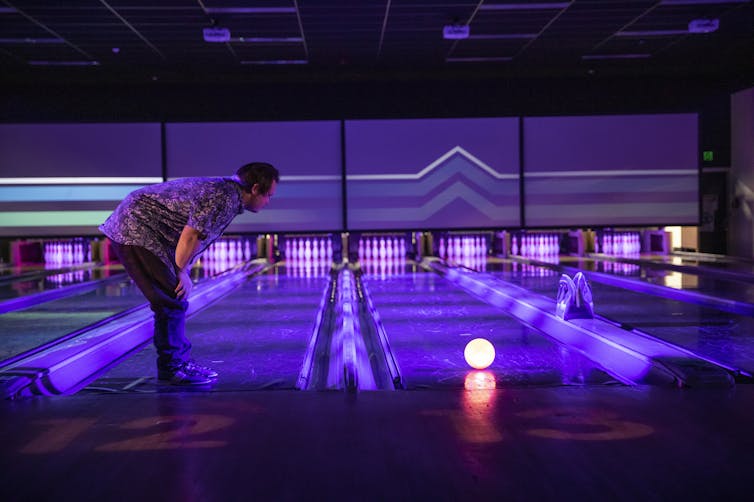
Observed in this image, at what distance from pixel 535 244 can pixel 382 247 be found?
6.67 feet

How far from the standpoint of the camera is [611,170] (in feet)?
28.2

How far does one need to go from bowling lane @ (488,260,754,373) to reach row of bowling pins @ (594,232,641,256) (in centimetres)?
331

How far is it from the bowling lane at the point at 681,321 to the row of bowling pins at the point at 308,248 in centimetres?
360

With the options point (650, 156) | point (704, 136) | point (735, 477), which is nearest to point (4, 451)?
point (735, 477)

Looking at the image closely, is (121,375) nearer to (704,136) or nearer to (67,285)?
(67,285)

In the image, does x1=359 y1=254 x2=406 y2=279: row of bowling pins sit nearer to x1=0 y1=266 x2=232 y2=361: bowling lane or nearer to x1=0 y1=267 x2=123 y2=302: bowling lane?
x1=0 y1=266 x2=232 y2=361: bowling lane

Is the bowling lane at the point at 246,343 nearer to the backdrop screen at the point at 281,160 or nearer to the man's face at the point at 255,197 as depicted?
the man's face at the point at 255,197

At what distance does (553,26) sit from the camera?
21.0 feet

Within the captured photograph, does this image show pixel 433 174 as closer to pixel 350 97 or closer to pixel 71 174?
pixel 350 97

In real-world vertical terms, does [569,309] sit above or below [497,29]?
below

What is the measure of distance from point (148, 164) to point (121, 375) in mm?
6122

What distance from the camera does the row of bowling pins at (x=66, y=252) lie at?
8.73 meters

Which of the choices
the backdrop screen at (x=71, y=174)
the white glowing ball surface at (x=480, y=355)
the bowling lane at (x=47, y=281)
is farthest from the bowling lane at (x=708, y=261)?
the backdrop screen at (x=71, y=174)

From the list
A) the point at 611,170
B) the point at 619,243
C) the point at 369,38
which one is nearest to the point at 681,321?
the point at 369,38
